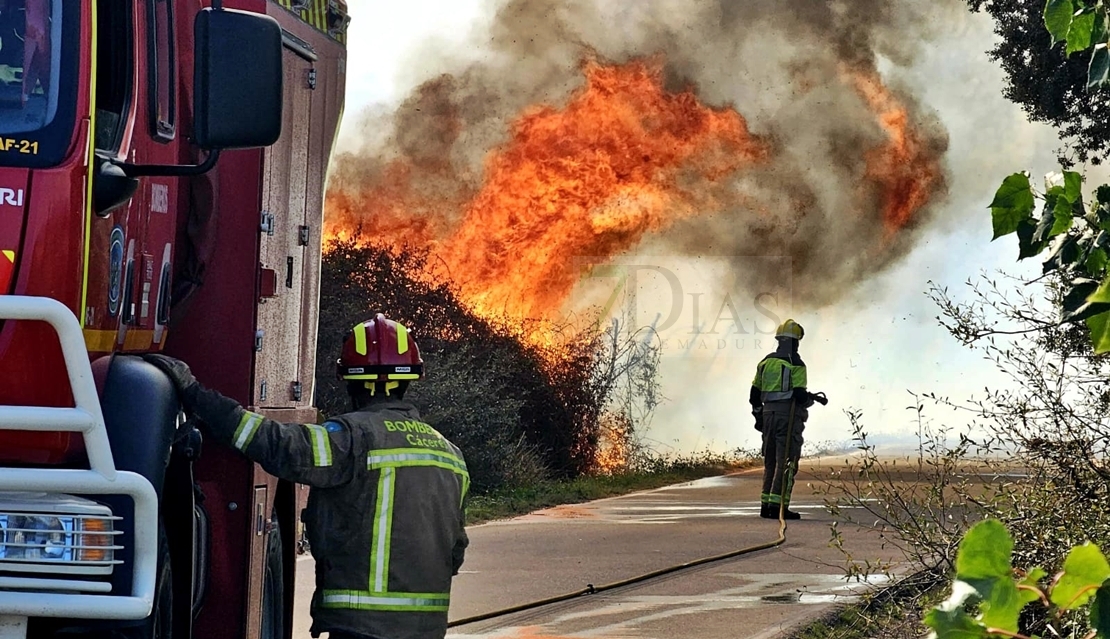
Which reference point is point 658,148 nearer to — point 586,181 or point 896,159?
point 586,181

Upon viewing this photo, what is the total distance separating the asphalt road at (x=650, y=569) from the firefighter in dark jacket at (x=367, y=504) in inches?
133

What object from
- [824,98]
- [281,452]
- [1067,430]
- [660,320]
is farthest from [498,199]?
[281,452]

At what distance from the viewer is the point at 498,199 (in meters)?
17.8

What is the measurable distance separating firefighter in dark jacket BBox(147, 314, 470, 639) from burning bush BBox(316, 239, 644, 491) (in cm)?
955

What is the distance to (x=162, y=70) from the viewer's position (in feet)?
15.6

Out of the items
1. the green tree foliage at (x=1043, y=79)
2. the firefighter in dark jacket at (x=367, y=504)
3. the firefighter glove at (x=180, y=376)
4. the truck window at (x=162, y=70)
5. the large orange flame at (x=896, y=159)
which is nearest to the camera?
the firefighter glove at (x=180, y=376)

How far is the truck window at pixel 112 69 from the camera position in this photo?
4293 mm

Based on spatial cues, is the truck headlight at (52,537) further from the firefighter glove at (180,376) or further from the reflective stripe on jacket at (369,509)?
the reflective stripe on jacket at (369,509)

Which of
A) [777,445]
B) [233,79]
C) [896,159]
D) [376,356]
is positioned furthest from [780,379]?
[233,79]

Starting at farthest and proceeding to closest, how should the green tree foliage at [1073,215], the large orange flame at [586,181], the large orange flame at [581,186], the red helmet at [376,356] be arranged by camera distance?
the large orange flame at [586,181], the large orange flame at [581,186], the red helmet at [376,356], the green tree foliage at [1073,215]

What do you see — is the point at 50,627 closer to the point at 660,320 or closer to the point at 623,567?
the point at 623,567

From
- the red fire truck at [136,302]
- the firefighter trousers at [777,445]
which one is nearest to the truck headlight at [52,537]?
the red fire truck at [136,302]

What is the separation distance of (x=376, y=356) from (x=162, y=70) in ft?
3.72

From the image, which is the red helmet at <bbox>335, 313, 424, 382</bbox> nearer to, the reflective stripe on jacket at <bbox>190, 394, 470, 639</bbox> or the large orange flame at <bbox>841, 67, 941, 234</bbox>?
the reflective stripe on jacket at <bbox>190, 394, 470, 639</bbox>
